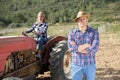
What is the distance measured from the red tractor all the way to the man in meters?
1.76

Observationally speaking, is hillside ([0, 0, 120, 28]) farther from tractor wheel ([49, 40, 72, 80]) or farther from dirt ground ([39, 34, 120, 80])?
tractor wheel ([49, 40, 72, 80])

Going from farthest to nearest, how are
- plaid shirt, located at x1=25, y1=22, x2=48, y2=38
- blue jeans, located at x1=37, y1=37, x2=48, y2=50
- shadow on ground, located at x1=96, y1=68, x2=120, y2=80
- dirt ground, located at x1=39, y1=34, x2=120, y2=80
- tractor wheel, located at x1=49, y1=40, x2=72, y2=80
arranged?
dirt ground, located at x1=39, y1=34, x2=120, y2=80 < shadow on ground, located at x1=96, y1=68, x2=120, y2=80 < plaid shirt, located at x1=25, y1=22, x2=48, y2=38 < blue jeans, located at x1=37, y1=37, x2=48, y2=50 < tractor wheel, located at x1=49, y1=40, x2=72, y2=80

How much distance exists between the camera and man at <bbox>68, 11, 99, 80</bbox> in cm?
513

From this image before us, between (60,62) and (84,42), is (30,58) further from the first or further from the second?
(84,42)

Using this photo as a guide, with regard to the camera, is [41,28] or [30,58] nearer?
[30,58]

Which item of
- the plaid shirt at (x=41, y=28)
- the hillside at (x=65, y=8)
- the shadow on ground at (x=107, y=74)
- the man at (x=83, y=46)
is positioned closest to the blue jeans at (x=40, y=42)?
the plaid shirt at (x=41, y=28)

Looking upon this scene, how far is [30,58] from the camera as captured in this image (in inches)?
300

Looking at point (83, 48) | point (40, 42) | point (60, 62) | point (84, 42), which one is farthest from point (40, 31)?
point (83, 48)

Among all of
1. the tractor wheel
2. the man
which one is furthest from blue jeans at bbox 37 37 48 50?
the man

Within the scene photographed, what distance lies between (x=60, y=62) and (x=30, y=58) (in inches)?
27.6

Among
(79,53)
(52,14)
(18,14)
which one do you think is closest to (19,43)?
(79,53)

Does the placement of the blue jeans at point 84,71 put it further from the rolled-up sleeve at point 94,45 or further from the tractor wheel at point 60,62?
the tractor wheel at point 60,62

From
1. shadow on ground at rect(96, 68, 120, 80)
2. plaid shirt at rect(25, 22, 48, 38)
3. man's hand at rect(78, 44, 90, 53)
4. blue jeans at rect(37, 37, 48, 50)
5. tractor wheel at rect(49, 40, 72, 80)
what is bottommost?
shadow on ground at rect(96, 68, 120, 80)

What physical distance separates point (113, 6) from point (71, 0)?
13064 mm
